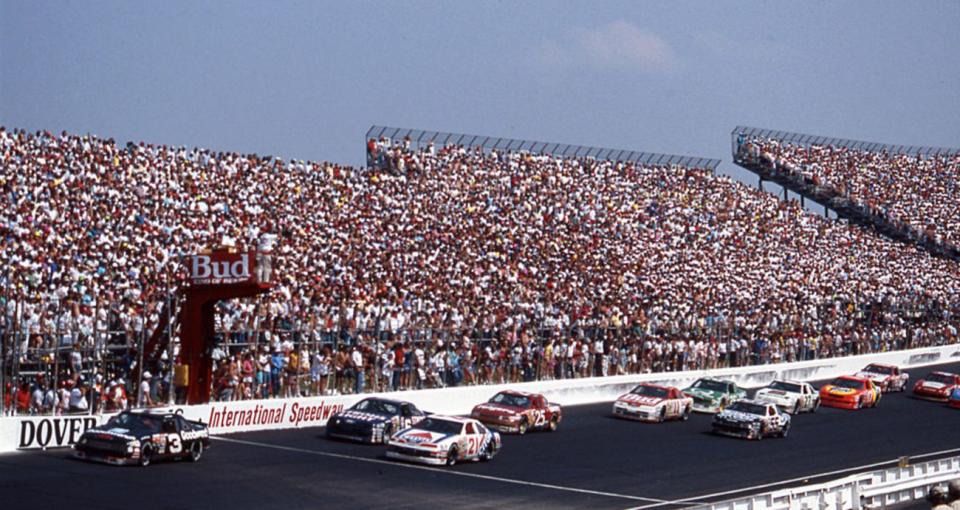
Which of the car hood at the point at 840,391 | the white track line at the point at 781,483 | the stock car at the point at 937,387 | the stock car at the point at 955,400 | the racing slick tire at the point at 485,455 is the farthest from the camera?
the stock car at the point at 937,387

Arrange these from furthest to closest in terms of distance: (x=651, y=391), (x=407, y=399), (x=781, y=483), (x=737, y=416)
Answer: (x=651, y=391)
(x=737, y=416)
(x=407, y=399)
(x=781, y=483)

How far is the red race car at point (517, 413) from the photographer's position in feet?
118

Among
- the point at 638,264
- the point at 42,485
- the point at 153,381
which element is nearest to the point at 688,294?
the point at 638,264

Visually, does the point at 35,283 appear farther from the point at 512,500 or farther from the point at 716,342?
the point at 716,342

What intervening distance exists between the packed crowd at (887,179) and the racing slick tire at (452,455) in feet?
171

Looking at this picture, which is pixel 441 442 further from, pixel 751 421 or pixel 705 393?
pixel 705 393

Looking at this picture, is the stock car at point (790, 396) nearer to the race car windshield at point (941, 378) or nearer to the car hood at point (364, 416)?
the race car windshield at point (941, 378)

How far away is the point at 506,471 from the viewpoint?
30.0 m

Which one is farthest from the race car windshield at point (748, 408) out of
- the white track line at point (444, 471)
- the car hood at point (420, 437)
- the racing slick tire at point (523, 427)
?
the white track line at point (444, 471)

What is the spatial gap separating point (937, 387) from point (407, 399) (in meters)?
22.7

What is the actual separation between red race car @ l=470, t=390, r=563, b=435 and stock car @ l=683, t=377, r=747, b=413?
7436mm

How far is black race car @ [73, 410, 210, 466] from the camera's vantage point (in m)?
26.5

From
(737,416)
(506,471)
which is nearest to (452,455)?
(506,471)

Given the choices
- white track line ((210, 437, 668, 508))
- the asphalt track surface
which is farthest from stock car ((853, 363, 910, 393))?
white track line ((210, 437, 668, 508))
